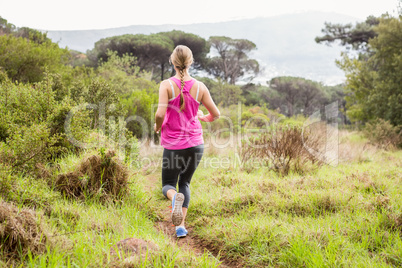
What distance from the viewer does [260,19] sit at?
495ft

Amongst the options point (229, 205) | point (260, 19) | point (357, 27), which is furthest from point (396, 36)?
point (260, 19)

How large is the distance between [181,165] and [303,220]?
1.46 metres

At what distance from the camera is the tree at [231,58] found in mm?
34906

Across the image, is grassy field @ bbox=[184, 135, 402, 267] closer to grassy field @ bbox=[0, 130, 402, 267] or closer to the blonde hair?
grassy field @ bbox=[0, 130, 402, 267]

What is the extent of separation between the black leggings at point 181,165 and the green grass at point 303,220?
1.96 ft

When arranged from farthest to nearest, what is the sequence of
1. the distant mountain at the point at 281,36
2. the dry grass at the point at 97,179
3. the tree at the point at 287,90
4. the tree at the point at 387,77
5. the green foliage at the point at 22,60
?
the distant mountain at the point at 281,36
the tree at the point at 287,90
the tree at the point at 387,77
the green foliage at the point at 22,60
the dry grass at the point at 97,179

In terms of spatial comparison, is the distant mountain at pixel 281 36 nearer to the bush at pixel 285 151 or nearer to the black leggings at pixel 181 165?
the bush at pixel 285 151

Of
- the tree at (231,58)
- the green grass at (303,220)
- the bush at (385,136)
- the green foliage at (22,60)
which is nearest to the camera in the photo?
the green grass at (303,220)

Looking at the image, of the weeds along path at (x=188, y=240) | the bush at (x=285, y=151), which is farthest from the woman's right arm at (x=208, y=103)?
the bush at (x=285, y=151)

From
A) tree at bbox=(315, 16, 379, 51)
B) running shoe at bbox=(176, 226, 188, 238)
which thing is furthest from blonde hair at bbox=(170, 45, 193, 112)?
tree at bbox=(315, 16, 379, 51)

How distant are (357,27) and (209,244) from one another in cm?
2316

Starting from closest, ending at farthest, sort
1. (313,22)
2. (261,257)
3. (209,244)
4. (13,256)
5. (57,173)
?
1. (13,256)
2. (261,257)
3. (209,244)
4. (57,173)
5. (313,22)

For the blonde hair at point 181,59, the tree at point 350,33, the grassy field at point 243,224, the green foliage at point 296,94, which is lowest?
the green foliage at point 296,94

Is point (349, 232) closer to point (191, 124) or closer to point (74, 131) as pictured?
point (191, 124)
